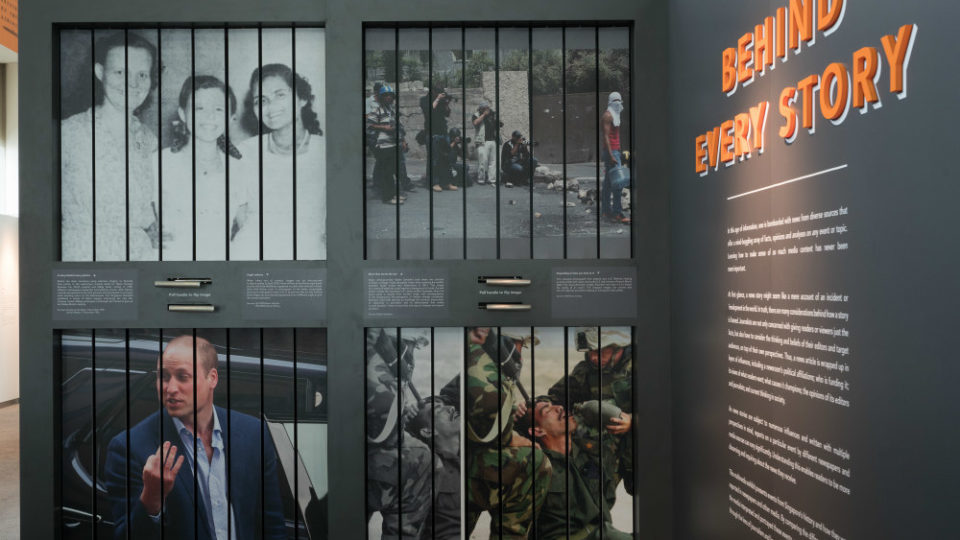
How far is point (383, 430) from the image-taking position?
9.68ft

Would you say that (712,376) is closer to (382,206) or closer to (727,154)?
(727,154)

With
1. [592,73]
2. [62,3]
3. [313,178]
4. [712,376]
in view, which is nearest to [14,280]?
[62,3]

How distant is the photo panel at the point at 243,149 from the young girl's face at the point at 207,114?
0.16 ft

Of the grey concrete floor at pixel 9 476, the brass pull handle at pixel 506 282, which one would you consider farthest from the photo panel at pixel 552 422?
the grey concrete floor at pixel 9 476

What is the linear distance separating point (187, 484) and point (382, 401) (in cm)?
104

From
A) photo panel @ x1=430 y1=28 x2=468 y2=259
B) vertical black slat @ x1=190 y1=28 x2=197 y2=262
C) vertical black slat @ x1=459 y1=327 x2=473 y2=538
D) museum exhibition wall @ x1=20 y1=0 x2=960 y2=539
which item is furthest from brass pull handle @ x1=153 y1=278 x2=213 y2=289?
vertical black slat @ x1=459 y1=327 x2=473 y2=538

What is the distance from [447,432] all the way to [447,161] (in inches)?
52.7

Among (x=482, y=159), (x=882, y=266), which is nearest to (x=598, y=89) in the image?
(x=482, y=159)

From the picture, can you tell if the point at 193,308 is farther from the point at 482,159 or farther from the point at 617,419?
the point at 617,419

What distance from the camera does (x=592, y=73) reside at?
2.98 metres

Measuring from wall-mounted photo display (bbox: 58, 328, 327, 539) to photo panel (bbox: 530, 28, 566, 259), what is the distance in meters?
1.20

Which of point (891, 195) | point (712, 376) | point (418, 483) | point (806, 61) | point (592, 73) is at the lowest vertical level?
point (418, 483)

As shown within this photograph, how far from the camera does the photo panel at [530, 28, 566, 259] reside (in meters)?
2.97

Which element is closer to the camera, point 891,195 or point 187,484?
point 891,195
